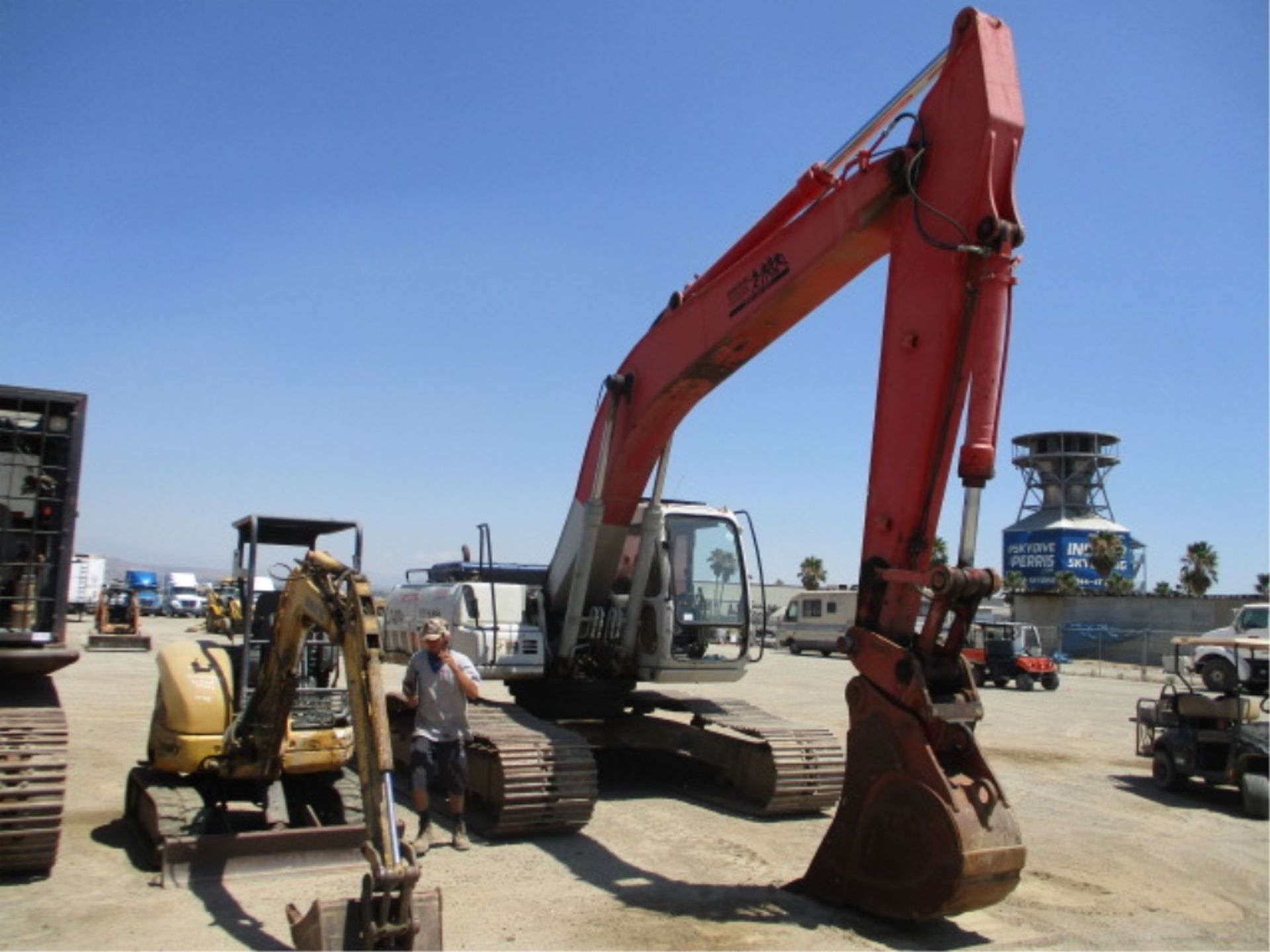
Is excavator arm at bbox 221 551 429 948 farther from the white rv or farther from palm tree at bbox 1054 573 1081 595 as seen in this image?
palm tree at bbox 1054 573 1081 595

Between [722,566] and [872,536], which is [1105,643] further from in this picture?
[872,536]

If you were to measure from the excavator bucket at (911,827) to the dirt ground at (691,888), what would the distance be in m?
0.25

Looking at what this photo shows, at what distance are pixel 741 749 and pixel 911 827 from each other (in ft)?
13.9

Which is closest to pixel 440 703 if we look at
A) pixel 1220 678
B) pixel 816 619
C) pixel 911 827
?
pixel 911 827

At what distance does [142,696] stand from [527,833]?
39.9 ft

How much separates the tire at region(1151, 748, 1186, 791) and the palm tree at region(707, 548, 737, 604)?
213 inches

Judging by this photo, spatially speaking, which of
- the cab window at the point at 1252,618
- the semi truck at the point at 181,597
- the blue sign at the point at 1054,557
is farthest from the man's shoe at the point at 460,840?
the blue sign at the point at 1054,557

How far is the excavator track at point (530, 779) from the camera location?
27.7 feet

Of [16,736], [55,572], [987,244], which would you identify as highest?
[987,244]

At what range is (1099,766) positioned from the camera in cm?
1357

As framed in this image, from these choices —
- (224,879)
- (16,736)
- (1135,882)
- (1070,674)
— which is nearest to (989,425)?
(1135,882)

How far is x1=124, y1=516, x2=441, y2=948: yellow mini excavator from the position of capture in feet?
20.0

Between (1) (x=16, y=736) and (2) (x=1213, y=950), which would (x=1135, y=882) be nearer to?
(2) (x=1213, y=950)

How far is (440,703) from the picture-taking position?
26.7ft
